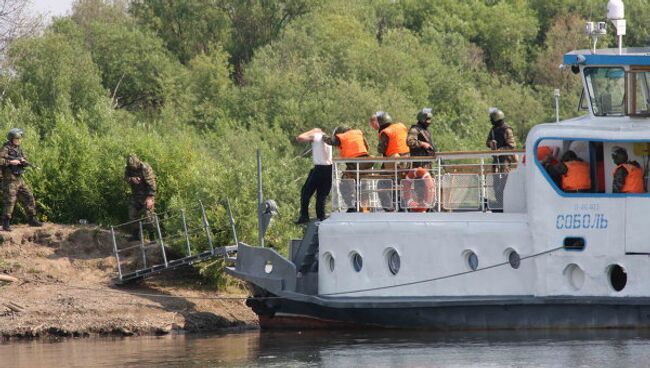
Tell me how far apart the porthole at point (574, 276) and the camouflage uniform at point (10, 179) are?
425 inches

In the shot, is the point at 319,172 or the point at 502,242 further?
the point at 319,172

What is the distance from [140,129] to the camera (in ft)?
114

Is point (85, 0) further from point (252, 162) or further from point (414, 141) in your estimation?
point (414, 141)

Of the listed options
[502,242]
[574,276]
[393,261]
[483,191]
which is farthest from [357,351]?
[574,276]

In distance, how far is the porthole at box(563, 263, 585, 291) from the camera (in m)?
20.7

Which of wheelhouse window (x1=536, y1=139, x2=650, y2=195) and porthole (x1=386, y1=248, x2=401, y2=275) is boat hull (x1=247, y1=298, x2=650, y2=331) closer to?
porthole (x1=386, y1=248, x2=401, y2=275)

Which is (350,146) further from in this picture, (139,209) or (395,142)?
(139,209)

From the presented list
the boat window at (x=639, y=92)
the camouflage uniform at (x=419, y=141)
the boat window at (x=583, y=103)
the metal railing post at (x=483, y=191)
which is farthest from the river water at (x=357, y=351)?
the boat window at (x=583, y=103)

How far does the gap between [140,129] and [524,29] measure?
24.8 metres

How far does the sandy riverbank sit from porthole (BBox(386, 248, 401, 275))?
A: 3758mm

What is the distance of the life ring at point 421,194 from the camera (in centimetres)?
2219

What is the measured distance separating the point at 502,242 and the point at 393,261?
1858 mm

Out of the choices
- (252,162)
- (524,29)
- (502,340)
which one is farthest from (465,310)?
(524,29)

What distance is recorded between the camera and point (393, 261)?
2244 centimetres
